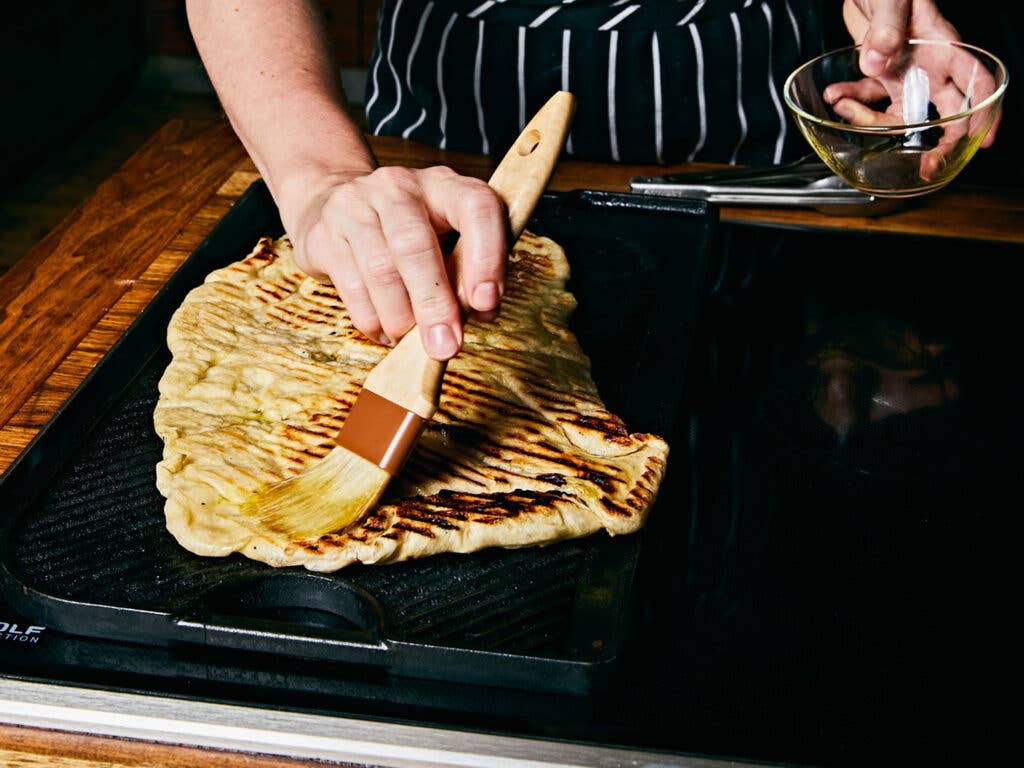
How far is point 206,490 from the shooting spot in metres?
1.34

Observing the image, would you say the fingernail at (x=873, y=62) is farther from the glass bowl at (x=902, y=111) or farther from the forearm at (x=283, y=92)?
the forearm at (x=283, y=92)

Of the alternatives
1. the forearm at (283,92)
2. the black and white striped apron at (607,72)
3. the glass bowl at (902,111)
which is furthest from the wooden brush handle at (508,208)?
the black and white striped apron at (607,72)

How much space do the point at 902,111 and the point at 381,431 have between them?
1.07 meters

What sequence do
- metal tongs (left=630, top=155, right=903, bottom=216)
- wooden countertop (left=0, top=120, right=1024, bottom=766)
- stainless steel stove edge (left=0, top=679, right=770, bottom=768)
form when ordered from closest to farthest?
stainless steel stove edge (left=0, top=679, right=770, bottom=768) → wooden countertop (left=0, top=120, right=1024, bottom=766) → metal tongs (left=630, top=155, right=903, bottom=216)

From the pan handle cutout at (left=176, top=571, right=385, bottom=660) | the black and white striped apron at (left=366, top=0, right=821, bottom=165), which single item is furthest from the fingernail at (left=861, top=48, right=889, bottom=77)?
the pan handle cutout at (left=176, top=571, right=385, bottom=660)

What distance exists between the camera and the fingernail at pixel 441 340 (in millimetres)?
1215

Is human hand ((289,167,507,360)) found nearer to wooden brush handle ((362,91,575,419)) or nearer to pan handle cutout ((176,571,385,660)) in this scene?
Answer: wooden brush handle ((362,91,575,419))

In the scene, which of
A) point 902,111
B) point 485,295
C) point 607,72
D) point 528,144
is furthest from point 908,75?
point 485,295

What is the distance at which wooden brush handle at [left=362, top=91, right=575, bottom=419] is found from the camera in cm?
123

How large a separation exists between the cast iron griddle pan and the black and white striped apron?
864 mm

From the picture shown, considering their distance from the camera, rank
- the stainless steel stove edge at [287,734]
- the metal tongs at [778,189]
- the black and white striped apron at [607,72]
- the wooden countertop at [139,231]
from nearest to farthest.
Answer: the stainless steel stove edge at [287,734] → the wooden countertop at [139,231] → the metal tongs at [778,189] → the black and white striped apron at [607,72]

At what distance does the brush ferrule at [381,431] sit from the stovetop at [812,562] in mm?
238

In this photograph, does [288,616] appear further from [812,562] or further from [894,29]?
[894,29]

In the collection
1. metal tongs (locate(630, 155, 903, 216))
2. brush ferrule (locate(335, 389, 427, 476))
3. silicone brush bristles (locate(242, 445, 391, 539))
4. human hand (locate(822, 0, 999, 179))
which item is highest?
human hand (locate(822, 0, 999, 179))
